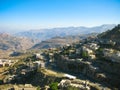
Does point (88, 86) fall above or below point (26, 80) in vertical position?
above

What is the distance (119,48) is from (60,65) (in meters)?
24.6

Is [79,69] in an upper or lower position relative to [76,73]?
upper

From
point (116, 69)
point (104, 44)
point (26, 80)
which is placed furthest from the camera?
point (104, 44)

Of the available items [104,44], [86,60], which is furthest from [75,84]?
[104,44]

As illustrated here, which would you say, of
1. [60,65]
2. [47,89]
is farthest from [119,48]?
[47,89]

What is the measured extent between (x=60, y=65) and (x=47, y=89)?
85.2ft

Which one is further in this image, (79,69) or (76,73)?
(79,69)

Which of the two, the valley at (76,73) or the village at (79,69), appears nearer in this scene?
the valley at (76,73)

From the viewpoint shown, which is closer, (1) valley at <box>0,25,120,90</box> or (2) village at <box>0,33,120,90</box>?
(1) valley at <box>0,25,120,90</box>

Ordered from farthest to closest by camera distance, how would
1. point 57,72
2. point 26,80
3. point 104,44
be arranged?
point 104,44 < point 26,80 < point 57,72

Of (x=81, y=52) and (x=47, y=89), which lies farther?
(x=81, y=52)

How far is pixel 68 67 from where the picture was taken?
78.6 metres

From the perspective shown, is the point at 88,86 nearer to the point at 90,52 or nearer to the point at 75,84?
the point at 75,84

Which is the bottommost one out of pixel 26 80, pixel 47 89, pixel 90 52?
pixel 26 80
